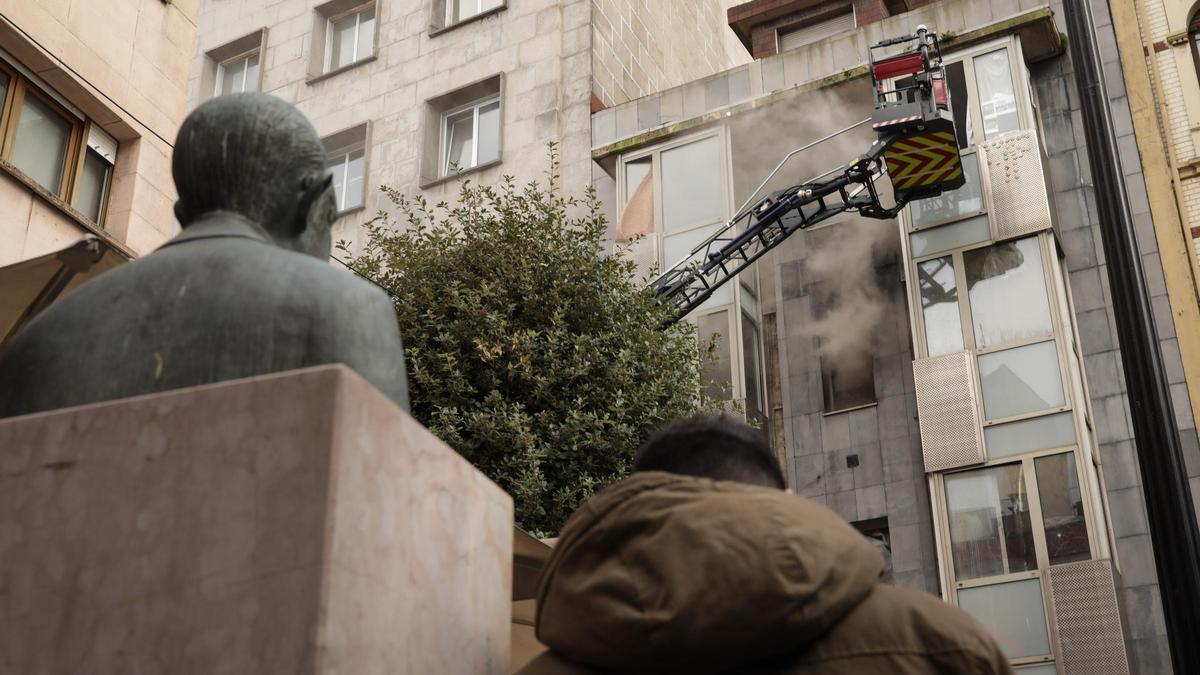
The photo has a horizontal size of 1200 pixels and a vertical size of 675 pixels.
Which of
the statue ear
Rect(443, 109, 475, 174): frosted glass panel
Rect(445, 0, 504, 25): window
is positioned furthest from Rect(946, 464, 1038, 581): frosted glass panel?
the statue ear

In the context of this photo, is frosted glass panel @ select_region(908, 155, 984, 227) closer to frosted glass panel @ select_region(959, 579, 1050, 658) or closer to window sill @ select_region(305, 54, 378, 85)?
frosted glass panel @ select_region(959, 579, 1050, 658)

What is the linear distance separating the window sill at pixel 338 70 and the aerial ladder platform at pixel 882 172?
908 cm

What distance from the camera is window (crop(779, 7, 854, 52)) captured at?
81.1ft

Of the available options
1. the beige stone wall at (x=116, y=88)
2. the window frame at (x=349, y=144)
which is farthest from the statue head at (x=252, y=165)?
the window frame at (x=349, y=144)

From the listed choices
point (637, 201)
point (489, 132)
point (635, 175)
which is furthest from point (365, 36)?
point (637, 201)

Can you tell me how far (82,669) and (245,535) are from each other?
32cm

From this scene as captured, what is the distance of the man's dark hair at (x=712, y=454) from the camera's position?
2.03 m

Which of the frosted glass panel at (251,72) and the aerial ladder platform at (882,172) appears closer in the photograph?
the aerial ladder platform at (882,172)

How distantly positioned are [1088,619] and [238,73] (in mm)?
20285

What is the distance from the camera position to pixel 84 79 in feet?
41.8

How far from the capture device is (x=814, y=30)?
25078 millimetres

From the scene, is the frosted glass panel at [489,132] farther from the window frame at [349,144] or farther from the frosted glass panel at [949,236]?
the frosted glass panel at [949,236]

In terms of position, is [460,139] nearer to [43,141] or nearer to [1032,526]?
[43,141]

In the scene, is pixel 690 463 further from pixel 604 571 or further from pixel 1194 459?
pixel 1194 459
